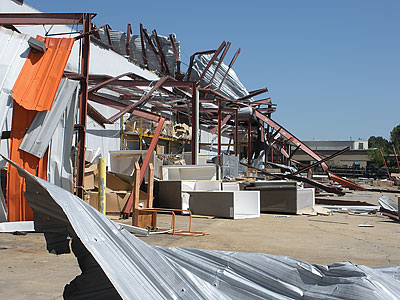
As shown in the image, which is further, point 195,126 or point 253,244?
point 195,126

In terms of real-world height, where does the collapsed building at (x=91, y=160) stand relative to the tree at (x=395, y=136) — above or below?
below

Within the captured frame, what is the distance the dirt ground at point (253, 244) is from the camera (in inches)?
225

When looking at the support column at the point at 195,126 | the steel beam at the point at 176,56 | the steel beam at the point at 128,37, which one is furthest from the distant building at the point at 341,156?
the support column at the point at 195,126

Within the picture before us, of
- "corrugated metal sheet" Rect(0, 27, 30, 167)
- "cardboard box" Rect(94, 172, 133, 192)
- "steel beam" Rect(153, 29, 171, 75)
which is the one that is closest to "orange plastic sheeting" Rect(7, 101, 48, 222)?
"corrugated metal sheet" Rect(0, 27, 30, 167)

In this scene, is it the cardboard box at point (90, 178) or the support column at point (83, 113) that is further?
the cardboard box at point (90, 178)

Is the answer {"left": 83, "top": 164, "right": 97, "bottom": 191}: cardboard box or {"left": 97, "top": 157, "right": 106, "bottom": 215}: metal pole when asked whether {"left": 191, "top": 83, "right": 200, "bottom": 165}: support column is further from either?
{"left": 97, "top": 157, "right": 106, "bottom": 215}: metal pole

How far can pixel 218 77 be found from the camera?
4525 cm

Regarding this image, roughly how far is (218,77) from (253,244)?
122ft

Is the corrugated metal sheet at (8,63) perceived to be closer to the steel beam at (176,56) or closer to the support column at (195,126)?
the support column at (195,126)

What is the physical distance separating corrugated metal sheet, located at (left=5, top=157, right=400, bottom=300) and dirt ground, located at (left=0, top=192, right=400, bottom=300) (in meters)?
1.75

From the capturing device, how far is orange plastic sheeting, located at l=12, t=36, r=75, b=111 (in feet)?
33.3

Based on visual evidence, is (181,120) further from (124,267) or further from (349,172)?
(349,172)

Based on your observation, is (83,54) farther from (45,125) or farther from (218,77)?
(218,77)

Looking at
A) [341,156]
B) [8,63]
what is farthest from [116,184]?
[341,156]
